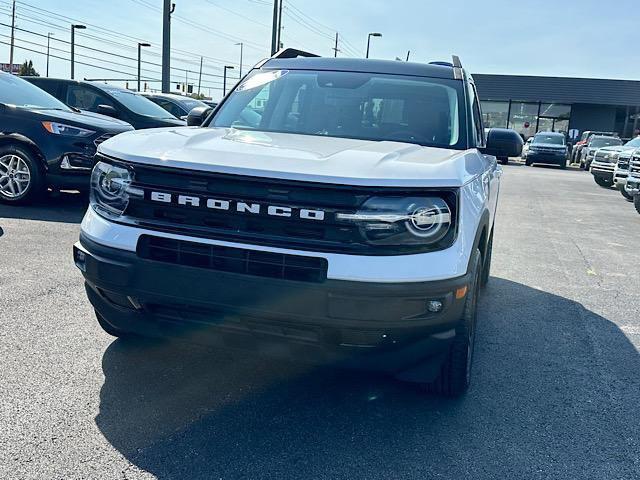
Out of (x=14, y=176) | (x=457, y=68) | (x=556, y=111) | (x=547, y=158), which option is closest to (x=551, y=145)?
(x=547, y=158)

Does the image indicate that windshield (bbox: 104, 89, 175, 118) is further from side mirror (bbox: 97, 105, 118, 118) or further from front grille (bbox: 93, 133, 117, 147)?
front grille (bbox: 93, 133, 117, 147)

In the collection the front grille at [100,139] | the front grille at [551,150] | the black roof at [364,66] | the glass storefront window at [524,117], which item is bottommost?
the front grille at [100,139]

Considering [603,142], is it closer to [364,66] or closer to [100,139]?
[100,139]

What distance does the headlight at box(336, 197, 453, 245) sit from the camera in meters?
2.63

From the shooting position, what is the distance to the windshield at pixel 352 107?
3932 millimetres

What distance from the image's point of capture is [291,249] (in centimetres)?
263

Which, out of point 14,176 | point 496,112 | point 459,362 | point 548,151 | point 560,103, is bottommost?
point 459,362

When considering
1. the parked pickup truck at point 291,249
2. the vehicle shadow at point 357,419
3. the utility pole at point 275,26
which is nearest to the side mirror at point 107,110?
the vehicle shadow at point 357,419

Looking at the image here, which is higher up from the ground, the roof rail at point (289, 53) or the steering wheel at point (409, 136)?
the roof rail at point (289, 53)

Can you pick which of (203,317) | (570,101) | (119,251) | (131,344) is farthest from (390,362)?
(570,101)

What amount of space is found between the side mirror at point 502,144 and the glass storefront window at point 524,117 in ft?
135

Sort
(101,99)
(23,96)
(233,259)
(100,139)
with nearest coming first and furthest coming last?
(233,259) < (100,139) < (23,96) < (101,99)

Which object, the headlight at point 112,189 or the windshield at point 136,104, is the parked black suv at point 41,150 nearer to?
the windshield at point 136,104

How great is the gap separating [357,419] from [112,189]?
161 centimetres
